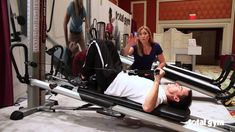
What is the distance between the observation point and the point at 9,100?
2.91 meters

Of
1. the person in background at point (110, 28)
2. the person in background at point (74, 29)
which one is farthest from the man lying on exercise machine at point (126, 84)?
the person in background at point (110, 28)

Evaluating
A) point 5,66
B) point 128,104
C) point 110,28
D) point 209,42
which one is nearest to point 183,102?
point 128,104

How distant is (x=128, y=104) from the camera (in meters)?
2.24

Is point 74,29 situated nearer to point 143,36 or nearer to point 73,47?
point 73,47

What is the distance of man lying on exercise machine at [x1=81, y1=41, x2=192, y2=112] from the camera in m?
2.06

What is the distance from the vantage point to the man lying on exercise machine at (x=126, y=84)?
2.06 m

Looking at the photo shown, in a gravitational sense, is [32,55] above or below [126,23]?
below

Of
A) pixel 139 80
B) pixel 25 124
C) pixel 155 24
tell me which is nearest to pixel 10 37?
pixel 25 124

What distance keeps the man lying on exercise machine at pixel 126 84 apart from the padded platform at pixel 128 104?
0.18ft

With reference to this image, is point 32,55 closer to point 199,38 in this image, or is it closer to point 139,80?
point 139,80

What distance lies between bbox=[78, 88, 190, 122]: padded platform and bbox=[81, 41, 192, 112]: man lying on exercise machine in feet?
0.18

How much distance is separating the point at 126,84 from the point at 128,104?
0.23 meters

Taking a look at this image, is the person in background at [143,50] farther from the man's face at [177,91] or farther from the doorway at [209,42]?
the doorway at [209,42]

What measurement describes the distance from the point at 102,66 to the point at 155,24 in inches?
340
